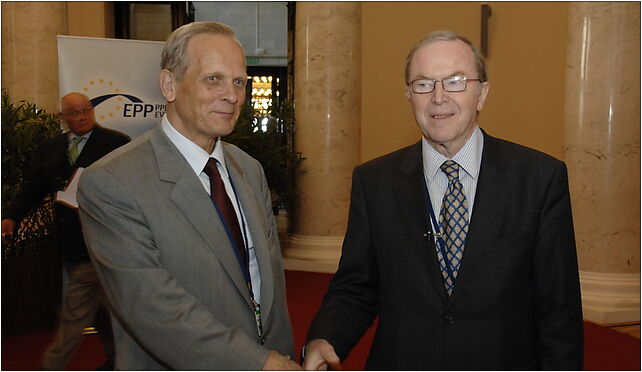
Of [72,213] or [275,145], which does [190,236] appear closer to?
[72,213]

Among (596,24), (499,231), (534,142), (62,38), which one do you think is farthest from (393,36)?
(499,231)

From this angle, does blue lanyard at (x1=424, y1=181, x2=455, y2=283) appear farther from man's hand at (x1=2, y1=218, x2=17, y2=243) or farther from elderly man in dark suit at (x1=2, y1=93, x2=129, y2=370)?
man's hand at (x1=2, y1=218, x2=17, y2=243)

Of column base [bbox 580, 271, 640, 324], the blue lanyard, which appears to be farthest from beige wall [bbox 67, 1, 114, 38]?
the blue lanyard

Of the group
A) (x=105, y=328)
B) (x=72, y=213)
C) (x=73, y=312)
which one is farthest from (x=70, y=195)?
(x=105, y=328)

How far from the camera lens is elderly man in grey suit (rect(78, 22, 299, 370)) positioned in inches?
64.8

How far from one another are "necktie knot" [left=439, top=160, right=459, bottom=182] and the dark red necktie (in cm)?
61

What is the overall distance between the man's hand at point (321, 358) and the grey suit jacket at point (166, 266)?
0.12 meters

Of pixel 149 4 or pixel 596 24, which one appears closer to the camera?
pixel 596 24

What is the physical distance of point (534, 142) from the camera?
8.48 metres

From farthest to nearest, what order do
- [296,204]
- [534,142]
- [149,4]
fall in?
[149,4] < [534,142] < [296,204]

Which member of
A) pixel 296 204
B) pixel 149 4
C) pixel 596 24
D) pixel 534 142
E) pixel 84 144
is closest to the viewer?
pixel 84 144

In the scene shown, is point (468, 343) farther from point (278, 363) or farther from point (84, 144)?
point (84, 144)

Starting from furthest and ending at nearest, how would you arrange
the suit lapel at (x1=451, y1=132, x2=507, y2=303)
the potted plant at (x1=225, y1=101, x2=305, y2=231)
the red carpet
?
the potted plant at (x1=225, y1=101, x2=305, y2=231)
the red carpet
the suit lapel at (x1=451, y1=132, x2=507, y2=303)

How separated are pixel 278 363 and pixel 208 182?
0.54 metres
